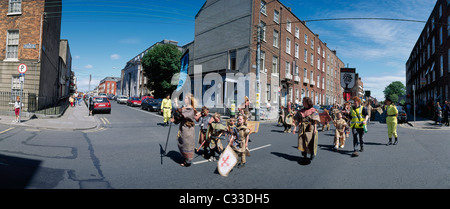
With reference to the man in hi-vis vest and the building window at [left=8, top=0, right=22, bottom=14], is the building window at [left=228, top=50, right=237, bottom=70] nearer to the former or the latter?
the building window at [left=8, top=0, right=22, bottom=14]

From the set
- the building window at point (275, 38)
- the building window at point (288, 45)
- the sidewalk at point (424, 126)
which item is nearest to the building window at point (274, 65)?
the building window at point (275, 38)

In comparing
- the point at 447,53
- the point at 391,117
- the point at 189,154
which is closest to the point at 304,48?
the point at 447,53

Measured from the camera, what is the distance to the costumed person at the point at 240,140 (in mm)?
5905

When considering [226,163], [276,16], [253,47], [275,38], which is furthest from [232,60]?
[226,163]

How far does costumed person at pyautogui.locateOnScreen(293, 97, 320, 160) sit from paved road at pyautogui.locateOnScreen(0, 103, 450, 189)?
1.40 feet

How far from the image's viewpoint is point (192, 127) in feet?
19.3

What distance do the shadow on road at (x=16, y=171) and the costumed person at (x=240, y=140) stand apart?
415 cm

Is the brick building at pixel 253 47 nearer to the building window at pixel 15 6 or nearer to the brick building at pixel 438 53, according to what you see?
the brick building at pixel 438 53

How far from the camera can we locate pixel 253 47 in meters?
24.8

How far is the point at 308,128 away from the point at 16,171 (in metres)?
6.61

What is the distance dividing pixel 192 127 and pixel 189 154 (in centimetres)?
65

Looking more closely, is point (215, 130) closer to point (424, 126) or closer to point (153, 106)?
point (424, 126)
